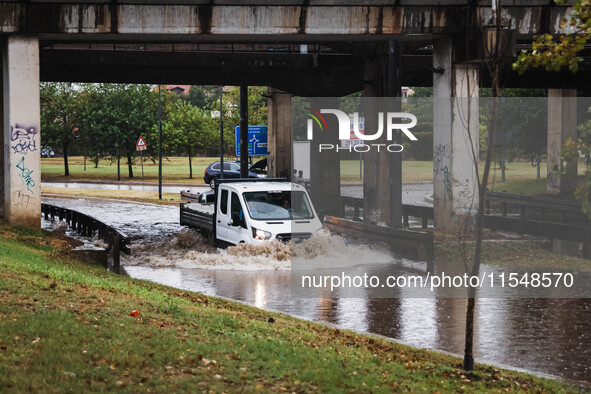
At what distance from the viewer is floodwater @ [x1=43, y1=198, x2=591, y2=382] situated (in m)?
11.5

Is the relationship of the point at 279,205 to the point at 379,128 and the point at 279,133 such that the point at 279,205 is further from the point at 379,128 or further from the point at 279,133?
the point at 279,133

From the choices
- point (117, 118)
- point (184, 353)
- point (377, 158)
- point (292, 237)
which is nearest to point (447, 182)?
point (377, 158)

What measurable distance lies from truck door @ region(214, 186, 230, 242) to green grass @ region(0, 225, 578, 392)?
8.76m

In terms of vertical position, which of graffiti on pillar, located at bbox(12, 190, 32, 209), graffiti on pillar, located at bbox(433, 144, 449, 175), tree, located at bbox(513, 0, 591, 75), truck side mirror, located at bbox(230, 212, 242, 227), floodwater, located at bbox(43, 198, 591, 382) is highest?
tree, located at bbox(513, 0, 591, 75)

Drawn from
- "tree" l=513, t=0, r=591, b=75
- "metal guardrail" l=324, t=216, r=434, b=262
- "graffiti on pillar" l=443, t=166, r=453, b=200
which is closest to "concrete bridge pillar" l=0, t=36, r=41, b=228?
"metal guardrail" l=324, t=216, r=434, b=262

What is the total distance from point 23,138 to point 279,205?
6.97 metres

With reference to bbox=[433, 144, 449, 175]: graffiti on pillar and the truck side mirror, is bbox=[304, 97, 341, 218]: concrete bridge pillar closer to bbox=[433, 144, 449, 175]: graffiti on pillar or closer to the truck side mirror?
bbox=[433, 144, 449, 175]: graffiti on pillar

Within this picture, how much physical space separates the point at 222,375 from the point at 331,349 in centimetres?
208

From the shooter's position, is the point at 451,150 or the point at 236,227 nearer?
the point at 236,227

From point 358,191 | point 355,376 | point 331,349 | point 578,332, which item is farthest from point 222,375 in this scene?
point 358,191

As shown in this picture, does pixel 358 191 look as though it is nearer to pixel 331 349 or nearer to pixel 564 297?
pixel 564 297

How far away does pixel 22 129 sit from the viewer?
2275 centimetres

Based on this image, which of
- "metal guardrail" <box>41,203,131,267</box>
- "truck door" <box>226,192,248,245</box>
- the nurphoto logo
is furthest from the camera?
the nurphoto logo

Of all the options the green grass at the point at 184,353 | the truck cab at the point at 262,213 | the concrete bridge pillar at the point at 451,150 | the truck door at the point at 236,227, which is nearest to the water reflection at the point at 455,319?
the green grass at the point at 184,353
